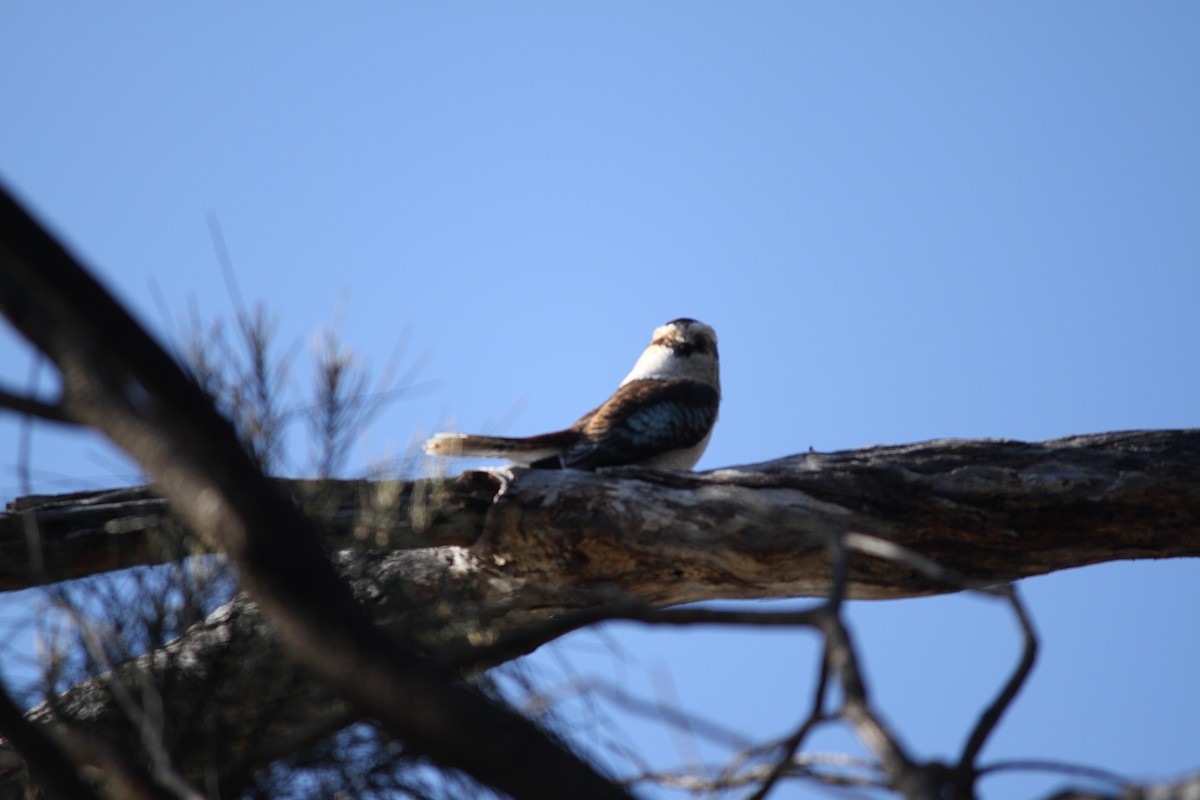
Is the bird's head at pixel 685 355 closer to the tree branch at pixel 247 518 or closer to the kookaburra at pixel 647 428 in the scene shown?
the kookaburra at pixel 647 428

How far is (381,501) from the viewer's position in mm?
2590

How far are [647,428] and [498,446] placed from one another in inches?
24.5

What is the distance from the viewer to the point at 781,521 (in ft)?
9.21

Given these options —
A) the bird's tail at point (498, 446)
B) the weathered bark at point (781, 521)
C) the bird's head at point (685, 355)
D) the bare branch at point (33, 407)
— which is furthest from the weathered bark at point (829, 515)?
the bird's head at point (685, 355)

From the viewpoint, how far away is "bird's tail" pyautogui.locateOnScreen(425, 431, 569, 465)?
3.46 metres

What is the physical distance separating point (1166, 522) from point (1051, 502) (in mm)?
320

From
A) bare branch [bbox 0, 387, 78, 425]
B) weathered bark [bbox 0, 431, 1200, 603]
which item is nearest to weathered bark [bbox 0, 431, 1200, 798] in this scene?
weathered bark [bbox 0, 431, 1200, 603]

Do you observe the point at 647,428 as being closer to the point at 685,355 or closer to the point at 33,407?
the point at 685,355

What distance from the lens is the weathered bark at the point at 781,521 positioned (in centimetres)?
284

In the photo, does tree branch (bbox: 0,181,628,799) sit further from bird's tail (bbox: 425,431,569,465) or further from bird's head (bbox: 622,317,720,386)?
bird's head (bbox: 622,317,720,386)

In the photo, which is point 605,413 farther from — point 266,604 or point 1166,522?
point 266,604

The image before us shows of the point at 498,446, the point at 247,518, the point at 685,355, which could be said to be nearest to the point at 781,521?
the point at 498,446

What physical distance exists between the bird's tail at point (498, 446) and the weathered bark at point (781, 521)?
48 cm

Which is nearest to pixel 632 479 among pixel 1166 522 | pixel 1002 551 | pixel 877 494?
pixel 877 494
